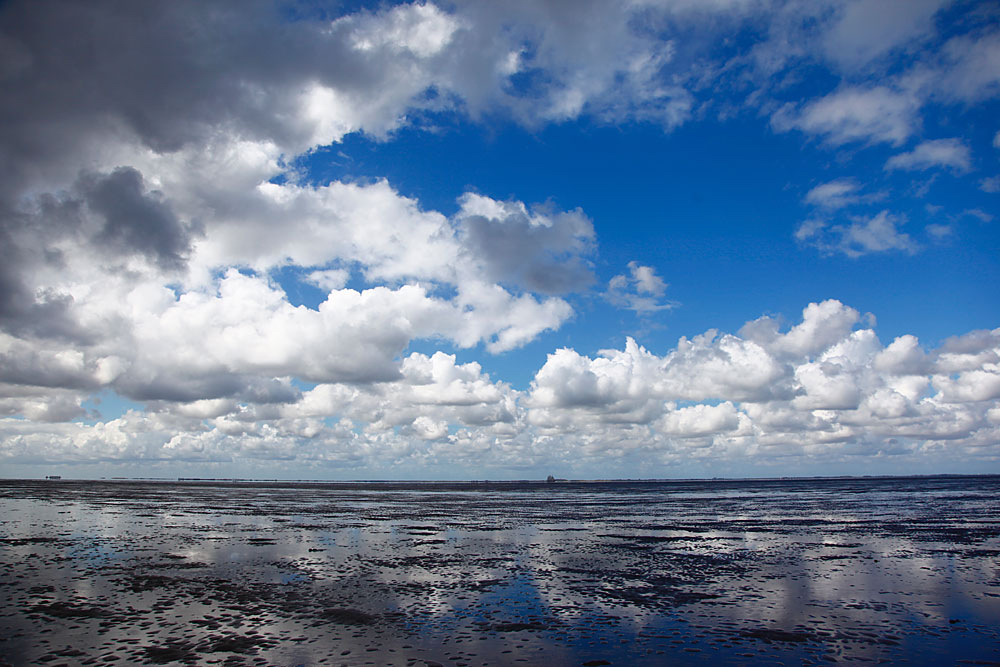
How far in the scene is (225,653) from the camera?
13.6 m

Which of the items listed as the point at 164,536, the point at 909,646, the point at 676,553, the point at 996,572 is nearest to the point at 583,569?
the point at 676,553

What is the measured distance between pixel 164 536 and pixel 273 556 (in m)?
12.6

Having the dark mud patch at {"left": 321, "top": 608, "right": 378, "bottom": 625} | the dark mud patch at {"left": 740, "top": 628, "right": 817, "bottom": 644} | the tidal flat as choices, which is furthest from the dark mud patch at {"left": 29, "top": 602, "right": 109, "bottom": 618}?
the dark mud patch at {"left": 740, "top": 628, "right": 817, "bottom": 644}

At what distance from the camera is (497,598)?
19312 millimetres

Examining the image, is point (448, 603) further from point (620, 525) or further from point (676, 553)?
point (620, 525)

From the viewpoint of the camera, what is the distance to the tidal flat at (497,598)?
13.9m

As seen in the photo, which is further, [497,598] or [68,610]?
[497,598]

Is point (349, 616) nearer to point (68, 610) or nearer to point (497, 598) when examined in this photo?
point (497, 598)

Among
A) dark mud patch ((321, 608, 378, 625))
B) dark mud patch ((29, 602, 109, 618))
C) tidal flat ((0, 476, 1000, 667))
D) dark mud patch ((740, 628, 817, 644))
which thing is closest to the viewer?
tidal flat ((0, 476, 1000, 667))

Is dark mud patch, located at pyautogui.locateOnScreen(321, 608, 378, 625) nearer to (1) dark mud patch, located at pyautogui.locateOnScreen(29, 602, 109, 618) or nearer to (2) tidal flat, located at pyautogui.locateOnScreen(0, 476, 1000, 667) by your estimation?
(2) tidal flat, located at pyautogui.locateOnScreen(0, 476, 1000, 667)

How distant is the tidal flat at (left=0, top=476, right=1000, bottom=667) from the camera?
1393 cm

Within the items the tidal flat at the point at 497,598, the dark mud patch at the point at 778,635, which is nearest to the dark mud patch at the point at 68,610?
the tidal flat at the point at 497,598

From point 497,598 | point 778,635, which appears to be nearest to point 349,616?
point 497,598

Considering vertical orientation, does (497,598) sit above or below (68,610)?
below
